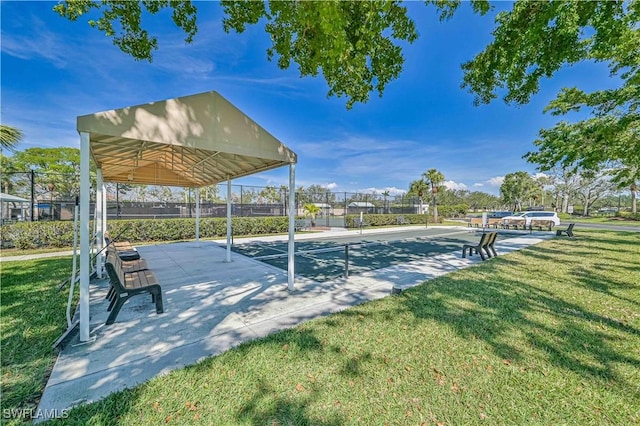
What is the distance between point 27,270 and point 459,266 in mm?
11644

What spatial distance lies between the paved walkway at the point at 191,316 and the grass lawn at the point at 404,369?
25cm

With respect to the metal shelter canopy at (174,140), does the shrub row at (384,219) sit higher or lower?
lower

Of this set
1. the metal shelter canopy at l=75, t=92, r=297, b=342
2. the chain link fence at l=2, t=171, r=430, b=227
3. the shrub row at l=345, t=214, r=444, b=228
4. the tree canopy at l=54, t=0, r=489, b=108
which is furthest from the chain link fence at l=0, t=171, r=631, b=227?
the tree canopy at l=54, t=0, r=489, b=108

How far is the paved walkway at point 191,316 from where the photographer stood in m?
2.55

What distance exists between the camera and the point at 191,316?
3.90m

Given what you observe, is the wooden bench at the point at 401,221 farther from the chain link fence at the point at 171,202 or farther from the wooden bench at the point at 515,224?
the wooden bench at the point at 515,224

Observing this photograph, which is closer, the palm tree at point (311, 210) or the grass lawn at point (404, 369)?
the grass lawn at point (404, 369)

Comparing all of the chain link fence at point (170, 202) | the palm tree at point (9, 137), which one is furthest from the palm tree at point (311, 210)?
the palm tree at point (9, 137)

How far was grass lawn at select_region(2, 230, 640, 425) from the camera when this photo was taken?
2104mm

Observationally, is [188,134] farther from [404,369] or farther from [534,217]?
[534,217]

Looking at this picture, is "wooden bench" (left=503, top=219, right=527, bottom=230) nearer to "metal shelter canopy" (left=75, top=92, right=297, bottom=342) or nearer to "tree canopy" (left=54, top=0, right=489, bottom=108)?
"tree canopy" (left=54, top=0, right=489, bottom=108)

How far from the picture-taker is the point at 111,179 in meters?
8.23

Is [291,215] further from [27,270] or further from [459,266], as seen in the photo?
[27,270]

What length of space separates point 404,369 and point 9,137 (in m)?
11.5
